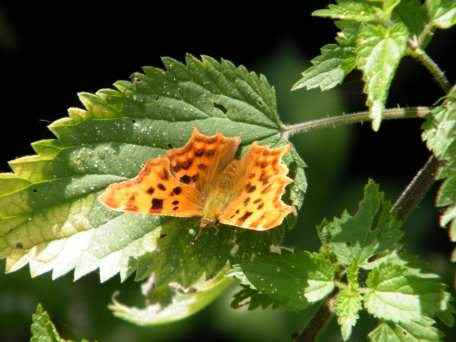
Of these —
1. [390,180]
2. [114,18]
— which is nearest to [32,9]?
[114,18]

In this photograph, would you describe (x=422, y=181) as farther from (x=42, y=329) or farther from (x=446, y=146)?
(x=42, y=329)

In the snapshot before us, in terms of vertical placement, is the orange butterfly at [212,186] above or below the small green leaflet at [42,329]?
above

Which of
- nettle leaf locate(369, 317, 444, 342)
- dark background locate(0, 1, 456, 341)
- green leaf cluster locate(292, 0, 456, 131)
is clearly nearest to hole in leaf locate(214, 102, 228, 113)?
green leaf cluster locate(292, 0, 456, 131)

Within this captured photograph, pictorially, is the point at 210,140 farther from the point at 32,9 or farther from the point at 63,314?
the point at 32,9

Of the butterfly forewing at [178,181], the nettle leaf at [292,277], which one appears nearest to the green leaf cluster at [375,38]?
the butterfly forewing at [178,181]

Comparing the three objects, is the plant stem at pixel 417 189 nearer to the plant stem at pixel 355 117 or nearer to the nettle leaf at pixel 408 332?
the plant stem at pixel 355 117

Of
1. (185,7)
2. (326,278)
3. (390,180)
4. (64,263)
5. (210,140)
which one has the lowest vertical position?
(390,180)

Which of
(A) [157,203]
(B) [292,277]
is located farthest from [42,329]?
(B) [292,277]
